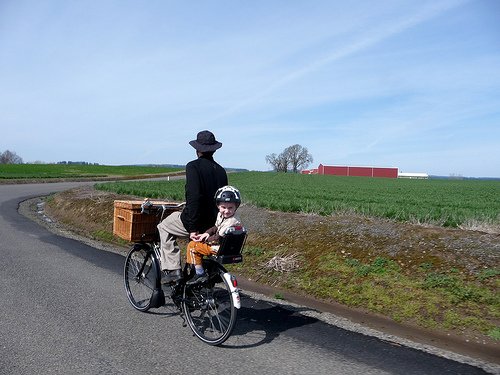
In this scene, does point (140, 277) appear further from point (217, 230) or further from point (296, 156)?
point (296, 156)

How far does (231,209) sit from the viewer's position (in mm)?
4328

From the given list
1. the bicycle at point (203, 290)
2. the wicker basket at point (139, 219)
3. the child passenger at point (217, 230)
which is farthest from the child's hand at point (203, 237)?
the wicker basket at point (139, 219)

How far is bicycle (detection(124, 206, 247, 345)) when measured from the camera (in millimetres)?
4188

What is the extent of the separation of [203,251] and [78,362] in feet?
4.97

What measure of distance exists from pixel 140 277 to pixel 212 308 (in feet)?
4.81

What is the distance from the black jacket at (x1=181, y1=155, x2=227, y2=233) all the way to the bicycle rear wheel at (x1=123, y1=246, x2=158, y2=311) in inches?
41.3

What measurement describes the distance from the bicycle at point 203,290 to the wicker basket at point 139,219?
160 mm

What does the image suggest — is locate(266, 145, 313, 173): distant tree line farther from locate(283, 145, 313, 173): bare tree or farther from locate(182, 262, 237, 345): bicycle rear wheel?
locate(182, 262, 237, 345): bicycle rear wheel

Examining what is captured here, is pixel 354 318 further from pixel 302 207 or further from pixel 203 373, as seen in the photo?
pixel 302 207

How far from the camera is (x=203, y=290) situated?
15.0 feet

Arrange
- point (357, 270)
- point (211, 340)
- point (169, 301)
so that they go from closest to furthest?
point (211, 340)
point (169, 301)
point (357, 270)

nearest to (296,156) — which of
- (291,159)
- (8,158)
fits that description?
(291,159)

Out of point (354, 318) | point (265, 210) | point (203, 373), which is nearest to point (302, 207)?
point (265, 210)

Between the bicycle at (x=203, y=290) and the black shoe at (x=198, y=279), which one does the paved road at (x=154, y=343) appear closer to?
the bicycle at (x=203, y=290)
